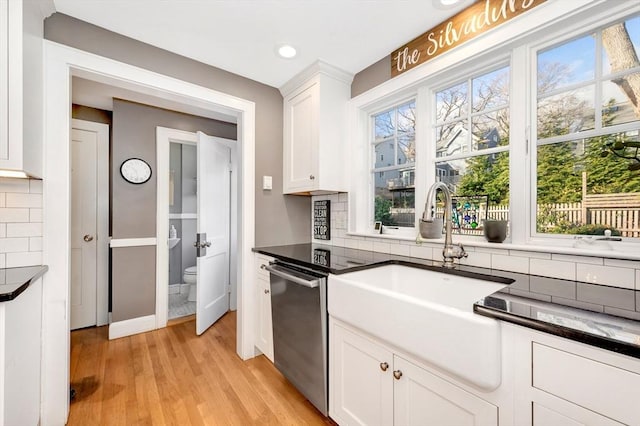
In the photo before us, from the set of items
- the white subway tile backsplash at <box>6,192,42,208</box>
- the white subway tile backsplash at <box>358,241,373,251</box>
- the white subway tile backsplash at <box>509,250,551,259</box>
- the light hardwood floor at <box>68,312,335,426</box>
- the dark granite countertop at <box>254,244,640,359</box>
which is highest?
the white subway tile backsplash at <box>6,192,42,208</box>

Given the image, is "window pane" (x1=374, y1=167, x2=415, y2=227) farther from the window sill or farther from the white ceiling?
the white ceiling

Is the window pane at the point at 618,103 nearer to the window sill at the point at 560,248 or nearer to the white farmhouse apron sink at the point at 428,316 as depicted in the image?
the window sill at the point at 560,248

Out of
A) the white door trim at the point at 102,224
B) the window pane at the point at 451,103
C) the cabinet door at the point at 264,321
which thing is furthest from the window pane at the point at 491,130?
the white door trim at the point at 102,224

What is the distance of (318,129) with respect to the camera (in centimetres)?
222

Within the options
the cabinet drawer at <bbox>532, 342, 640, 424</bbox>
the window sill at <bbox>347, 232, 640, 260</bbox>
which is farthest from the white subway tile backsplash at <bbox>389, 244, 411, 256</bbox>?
the cabinet drawer at <bbox>532, 342, 640, 424</bbox>

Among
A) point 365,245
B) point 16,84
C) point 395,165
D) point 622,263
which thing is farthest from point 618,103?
point 16,84

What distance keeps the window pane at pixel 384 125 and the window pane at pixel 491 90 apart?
2.11 ft

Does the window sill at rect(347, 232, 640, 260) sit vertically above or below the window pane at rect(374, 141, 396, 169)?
below

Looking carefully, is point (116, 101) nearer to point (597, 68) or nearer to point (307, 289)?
point (307, 289)

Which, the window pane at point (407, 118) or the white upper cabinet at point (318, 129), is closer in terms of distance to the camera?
the window pane at point (407, 118)

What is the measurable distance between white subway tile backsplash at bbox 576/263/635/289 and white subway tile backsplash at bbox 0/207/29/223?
112 inches

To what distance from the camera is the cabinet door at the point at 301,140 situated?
2252 mm

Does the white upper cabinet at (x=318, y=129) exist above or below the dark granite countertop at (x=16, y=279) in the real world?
above

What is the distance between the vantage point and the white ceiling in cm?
159
